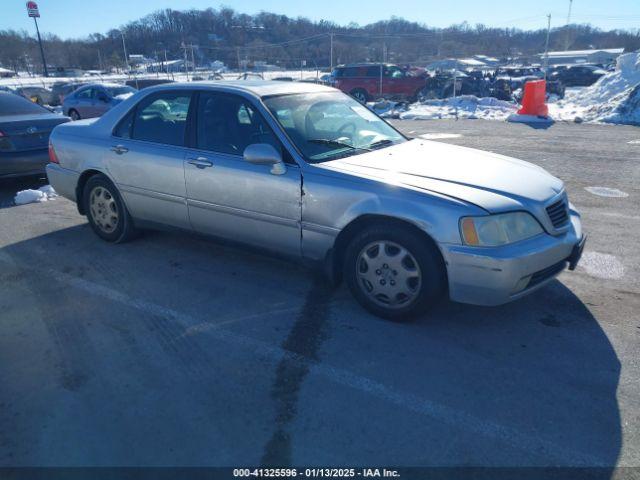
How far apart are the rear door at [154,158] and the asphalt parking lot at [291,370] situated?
20.6 inches

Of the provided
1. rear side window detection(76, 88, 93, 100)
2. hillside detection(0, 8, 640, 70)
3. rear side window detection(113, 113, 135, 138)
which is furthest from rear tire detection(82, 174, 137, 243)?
hillside detection(0, 8, 640, 70)

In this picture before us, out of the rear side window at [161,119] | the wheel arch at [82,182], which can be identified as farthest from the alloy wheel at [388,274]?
the wheel arch at [82,182]

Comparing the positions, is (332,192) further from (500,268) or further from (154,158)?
(154,158)

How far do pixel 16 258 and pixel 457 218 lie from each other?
14.1ft

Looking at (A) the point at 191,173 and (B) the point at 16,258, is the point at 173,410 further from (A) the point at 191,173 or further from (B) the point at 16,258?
(B) the point at 16,258

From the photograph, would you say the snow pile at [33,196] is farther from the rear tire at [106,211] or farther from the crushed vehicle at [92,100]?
the crushed vehicle at [92,100]

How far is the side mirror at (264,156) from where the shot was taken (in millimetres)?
3688

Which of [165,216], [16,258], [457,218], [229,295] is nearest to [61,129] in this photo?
[16,258]

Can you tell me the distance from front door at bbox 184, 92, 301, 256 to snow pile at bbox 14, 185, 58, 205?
3821mm

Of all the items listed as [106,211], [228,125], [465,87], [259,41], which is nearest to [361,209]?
[228,125]

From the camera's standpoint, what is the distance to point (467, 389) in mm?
2857

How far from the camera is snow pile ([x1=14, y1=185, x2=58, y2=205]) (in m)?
7.02

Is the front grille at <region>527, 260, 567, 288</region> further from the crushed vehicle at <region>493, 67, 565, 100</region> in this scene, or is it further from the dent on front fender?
the crushed vehicle at <region>493, 67, 565, 100</region>

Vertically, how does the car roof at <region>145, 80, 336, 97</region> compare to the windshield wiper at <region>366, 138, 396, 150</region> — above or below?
above
